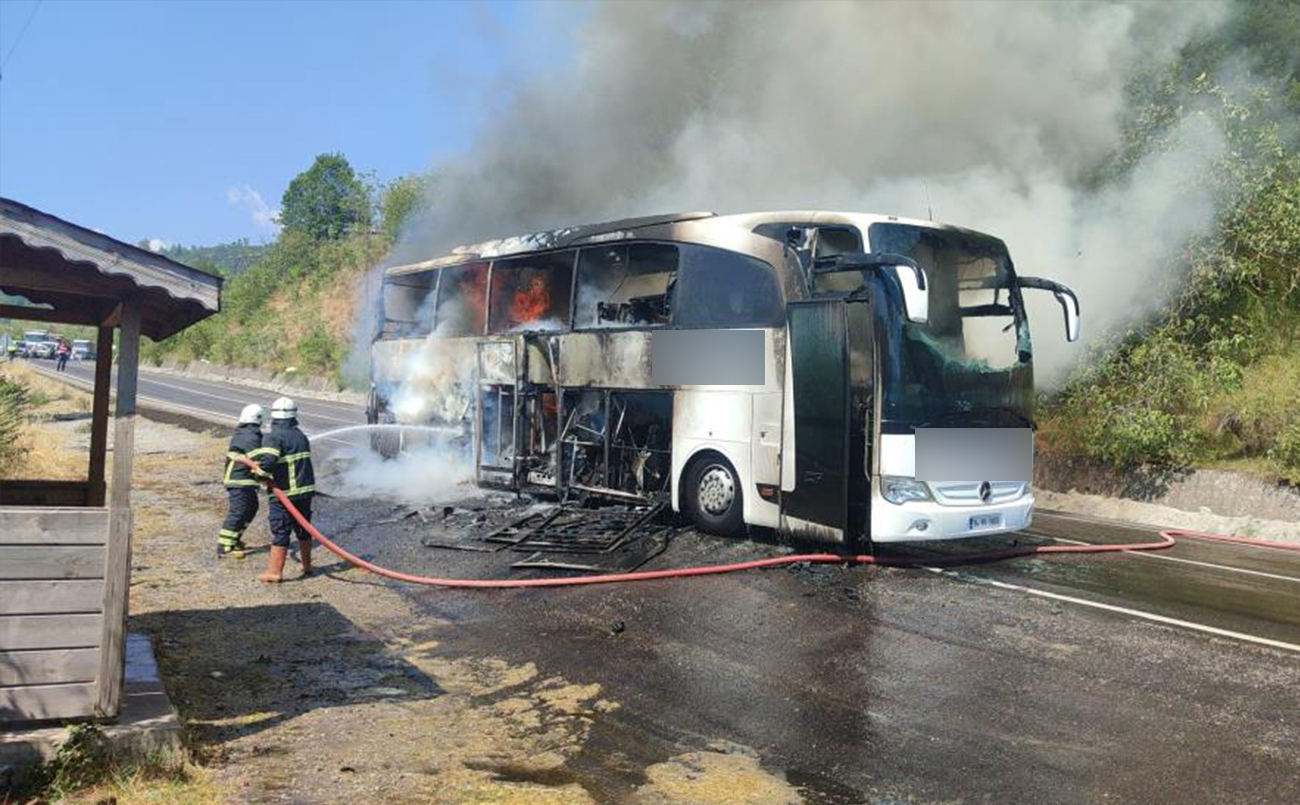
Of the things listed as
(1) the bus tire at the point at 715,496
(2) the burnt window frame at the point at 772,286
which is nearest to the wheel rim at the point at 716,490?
(1) the bus tire at the point at 715,496

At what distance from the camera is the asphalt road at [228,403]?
2378 centimetres

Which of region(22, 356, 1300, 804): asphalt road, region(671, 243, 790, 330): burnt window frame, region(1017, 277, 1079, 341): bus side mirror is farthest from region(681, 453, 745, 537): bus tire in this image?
region(1017, 277, 1079, 341): bus side mirror

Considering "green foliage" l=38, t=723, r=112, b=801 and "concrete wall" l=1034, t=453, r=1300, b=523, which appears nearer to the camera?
"green foliage" l=38, t=723, r=112, b=801

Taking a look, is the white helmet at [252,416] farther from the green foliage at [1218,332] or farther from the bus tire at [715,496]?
the green foliage at [1218,332]

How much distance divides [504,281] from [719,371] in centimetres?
376

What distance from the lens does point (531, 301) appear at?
11016mm

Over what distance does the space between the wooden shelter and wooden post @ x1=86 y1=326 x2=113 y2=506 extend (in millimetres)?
1401

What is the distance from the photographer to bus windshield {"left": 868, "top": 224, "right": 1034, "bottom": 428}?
24.6 feet

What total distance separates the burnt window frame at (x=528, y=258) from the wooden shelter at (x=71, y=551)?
243 inches

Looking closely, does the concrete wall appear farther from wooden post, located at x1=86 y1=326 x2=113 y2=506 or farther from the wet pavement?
wooden post, located at x1=86 y1=326 x2=113 y2=506

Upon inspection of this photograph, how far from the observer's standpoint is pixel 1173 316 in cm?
1317

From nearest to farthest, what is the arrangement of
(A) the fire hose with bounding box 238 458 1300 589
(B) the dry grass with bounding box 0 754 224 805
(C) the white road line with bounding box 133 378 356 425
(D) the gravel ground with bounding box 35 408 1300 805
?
(B) the dry grass with bounding box 0 754 224 805
(D) the gravel ground with bounding box 35 408 1300 805
(A) the fire hose with bounding box 238 458 1300 589
(C) the white road line with bounding box 133 378 356 425

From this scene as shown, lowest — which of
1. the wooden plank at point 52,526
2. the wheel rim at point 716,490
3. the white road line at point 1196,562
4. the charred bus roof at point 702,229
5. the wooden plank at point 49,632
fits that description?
the white road line at point 1196,562

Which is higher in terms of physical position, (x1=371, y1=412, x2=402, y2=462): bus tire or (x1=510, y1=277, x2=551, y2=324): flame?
(x1=510, y1=277, x2=551, y2=324): flame
